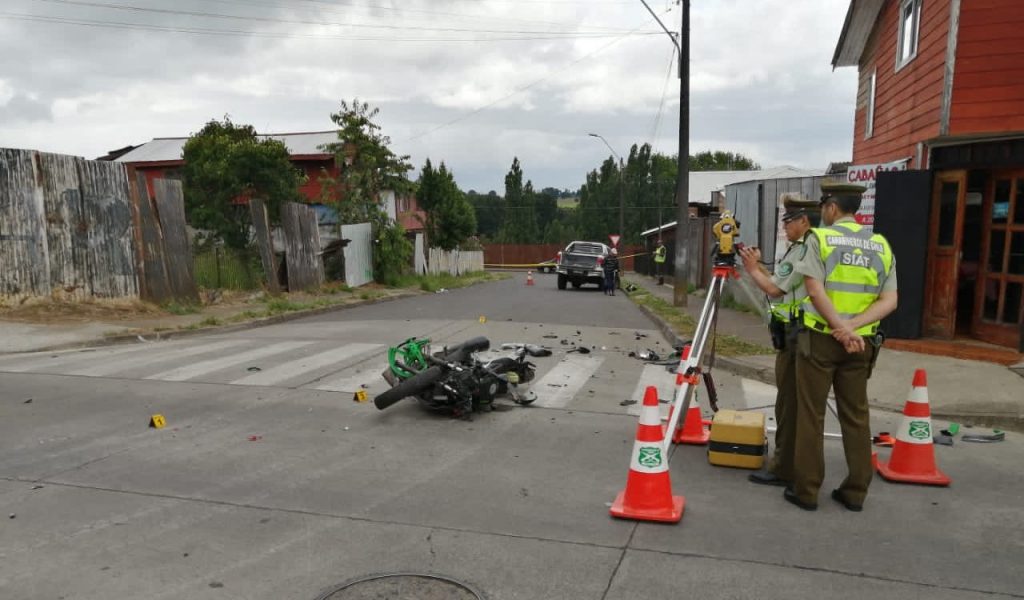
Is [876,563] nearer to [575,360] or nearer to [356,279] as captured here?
[575,360]

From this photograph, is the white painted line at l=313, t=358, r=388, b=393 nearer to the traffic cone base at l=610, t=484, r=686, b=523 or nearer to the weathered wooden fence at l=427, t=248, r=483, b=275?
the traffic cone base at l=610, t=484, r=686, b=523

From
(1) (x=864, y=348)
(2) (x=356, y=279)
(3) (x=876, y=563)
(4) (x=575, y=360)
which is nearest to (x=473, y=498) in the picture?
(3) (x=876, y=563)

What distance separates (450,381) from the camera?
663cm

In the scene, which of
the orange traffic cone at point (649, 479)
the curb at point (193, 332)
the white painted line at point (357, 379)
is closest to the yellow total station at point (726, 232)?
the orange traffic cone at point (649, 479)

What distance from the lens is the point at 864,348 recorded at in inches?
173

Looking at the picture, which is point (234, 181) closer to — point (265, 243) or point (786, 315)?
point (265, 243)

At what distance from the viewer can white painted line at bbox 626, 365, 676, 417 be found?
23.5ft

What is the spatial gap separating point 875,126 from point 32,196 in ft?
52.0

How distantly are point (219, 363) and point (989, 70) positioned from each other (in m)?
10.7

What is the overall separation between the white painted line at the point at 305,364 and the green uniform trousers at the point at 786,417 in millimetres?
5535

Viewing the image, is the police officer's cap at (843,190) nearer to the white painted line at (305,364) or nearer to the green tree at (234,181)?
the white painted line at (305,364)

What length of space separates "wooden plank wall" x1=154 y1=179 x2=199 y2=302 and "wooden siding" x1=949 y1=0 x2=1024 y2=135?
1407cm

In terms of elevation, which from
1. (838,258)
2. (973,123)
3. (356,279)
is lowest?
(356,279)

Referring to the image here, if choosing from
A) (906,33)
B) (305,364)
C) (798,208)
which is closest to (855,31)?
(906,33)
